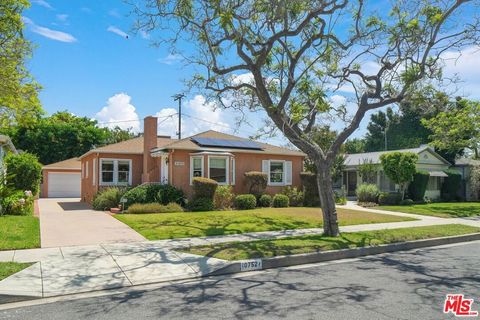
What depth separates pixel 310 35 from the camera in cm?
1293

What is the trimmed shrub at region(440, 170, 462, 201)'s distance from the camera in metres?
31.6

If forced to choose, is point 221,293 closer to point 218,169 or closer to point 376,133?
point 218,169

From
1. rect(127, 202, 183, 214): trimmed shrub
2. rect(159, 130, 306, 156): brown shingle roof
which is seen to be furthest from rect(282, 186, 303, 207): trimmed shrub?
rect(127, 202, 183, 214): trimmed shrub

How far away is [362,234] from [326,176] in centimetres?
216

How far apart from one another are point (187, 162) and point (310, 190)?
24.9 ft

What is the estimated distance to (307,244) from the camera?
408 inches

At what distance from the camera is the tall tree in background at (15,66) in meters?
9.52

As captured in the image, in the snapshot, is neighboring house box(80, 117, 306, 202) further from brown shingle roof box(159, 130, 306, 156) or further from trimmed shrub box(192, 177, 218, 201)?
trimmed shrub box(192, 177, 218, 201)

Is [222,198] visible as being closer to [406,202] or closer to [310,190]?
[310,190]

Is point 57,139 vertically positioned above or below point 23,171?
above

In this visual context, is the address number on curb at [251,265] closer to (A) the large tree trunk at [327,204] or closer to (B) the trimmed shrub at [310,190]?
(A) the large tree trunk at [327,204]

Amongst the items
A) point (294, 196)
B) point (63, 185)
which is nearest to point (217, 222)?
point (294, 196)

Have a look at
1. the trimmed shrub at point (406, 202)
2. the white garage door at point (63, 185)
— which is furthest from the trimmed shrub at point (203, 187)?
the white garage door at point (63, 185)

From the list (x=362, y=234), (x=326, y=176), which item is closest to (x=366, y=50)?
(x=326, y=176)
